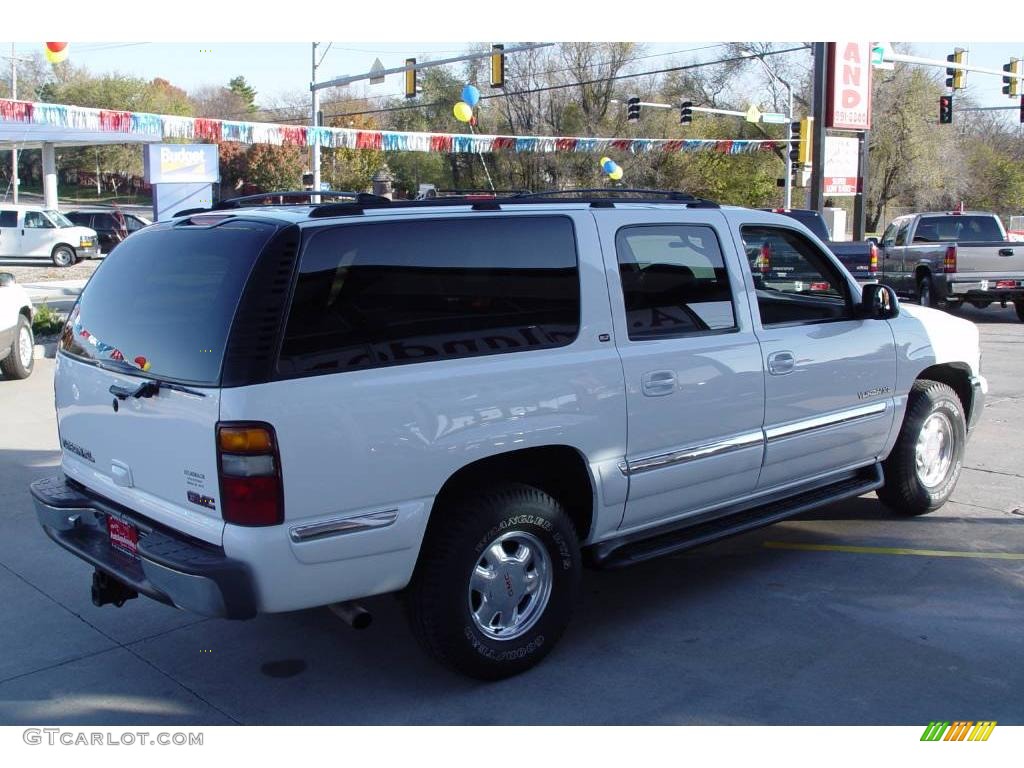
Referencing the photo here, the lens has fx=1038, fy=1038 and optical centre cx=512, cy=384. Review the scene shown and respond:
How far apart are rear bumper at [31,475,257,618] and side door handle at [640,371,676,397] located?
1926 mm

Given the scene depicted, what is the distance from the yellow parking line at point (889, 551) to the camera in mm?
5840

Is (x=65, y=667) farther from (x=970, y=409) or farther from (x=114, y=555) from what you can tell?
(x=970, y=409)

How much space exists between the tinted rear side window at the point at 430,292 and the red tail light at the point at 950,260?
14.6 meters

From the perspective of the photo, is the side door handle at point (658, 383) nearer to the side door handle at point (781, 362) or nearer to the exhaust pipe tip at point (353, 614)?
the side door handle at point (781, 362)

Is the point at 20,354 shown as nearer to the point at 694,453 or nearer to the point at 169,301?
the point at 169,301

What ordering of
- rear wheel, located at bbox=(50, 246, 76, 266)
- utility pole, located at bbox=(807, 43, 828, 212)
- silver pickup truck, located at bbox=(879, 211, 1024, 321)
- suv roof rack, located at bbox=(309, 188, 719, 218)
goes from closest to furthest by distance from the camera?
suv roof rack, located at bbox=(309, 188, 719, 218)
silver pickup truck, located at bbox=(879, 211, 1024, 321)
utility pole, located at bbox=(807, 43, 828, 212)
rear wheel, located at bbox=(50, 246, 76, 266)

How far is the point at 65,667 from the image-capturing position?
4465 millimetres

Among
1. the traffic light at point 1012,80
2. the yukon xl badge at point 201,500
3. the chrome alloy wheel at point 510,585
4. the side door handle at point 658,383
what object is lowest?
the chrome alloy wheel at point 510,585

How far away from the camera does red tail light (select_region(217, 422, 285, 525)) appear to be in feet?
11.7

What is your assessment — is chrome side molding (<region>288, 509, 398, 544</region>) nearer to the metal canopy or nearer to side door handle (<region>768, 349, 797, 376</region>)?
side door handle (<region>768, 349, 797, 376</region>)

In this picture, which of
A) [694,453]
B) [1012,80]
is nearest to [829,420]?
[694,453]

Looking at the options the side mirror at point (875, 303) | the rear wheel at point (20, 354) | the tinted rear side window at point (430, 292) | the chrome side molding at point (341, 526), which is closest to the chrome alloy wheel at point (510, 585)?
the chrome side molding at point (341, 526)

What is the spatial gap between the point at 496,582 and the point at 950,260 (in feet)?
Result: 49.9

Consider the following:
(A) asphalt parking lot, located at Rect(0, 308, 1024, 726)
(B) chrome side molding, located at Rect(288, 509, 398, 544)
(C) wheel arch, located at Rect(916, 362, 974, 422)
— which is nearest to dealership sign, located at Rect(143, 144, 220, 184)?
(A) asphalt parking lot, located at Rect(0, 308, 1024, 726)
